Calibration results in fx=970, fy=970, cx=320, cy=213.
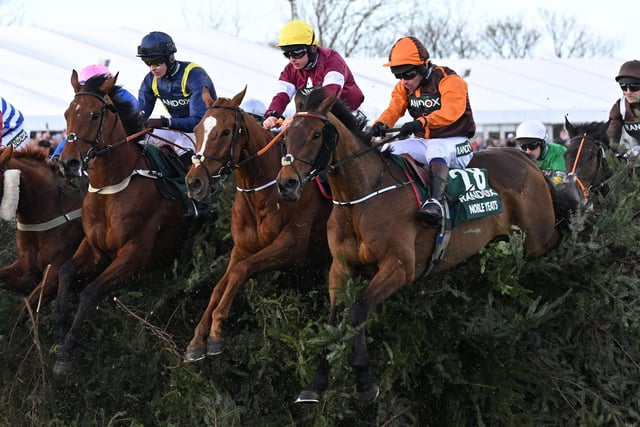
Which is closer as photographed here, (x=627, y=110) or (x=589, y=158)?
(x=589, y=158)

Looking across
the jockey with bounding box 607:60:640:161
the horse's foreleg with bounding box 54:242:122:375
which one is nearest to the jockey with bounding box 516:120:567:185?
the jockey with bounding box 607:60:640:161

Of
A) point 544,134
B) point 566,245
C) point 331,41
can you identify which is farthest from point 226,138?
point 331,41

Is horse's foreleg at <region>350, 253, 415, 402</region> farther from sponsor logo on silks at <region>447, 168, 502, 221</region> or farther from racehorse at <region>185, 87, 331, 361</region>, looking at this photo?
racehorse at <region>185, 87, 331, 361</region>

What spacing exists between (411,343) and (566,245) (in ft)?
4.81

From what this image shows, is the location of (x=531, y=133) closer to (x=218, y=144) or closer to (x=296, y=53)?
(x=296, y=53)

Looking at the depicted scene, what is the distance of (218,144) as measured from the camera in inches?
264

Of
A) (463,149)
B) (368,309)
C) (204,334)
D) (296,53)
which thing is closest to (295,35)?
(296,53)

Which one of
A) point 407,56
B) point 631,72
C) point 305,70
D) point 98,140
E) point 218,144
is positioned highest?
point 631,72

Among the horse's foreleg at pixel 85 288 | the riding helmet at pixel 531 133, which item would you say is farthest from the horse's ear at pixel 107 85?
the riding helmet at pixel 531 133

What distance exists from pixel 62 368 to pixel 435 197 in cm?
294

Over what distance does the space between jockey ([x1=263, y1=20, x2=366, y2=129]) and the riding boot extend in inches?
35.6

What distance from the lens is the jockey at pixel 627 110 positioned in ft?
30.3

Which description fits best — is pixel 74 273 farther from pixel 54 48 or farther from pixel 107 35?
pixel 107 35

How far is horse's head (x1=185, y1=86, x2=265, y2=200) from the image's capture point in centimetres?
646
